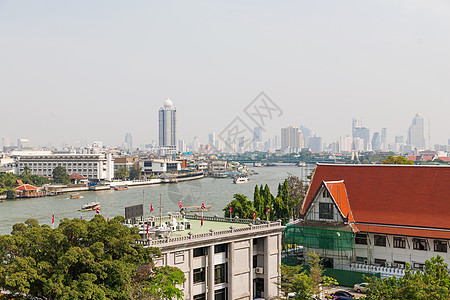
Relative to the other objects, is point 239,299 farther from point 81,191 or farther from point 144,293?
point 81,191

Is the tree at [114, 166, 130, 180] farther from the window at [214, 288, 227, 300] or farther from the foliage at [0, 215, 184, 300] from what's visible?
the foliage at [0, 215, 184, 300]

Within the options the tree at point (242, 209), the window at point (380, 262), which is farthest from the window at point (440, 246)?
the tree at point (242, 209)

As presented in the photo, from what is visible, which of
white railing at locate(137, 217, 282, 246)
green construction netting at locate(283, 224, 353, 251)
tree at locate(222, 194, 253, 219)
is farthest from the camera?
tree at locate(222, 194, 253, 219)

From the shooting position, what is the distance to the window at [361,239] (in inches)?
1242

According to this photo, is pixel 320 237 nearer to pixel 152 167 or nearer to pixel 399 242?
pixel 399 242

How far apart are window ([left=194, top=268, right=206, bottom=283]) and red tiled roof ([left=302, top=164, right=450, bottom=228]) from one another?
11.3m

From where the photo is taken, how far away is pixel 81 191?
110000mm

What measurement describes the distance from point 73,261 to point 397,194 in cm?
2221

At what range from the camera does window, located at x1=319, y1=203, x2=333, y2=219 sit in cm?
3234

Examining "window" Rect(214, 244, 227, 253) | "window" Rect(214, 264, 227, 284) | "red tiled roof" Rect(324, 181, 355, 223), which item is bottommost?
"window" Rect(214, 264, 227, 284)

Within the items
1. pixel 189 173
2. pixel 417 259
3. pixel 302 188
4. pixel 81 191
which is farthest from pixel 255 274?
pixel 189 173

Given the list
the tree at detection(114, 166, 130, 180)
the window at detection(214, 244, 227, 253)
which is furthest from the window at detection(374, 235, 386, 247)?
the tree at detection(114, 166, 130, 180)

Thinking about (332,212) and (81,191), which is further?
(81,191)

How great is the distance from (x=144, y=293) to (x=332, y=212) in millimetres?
16285
